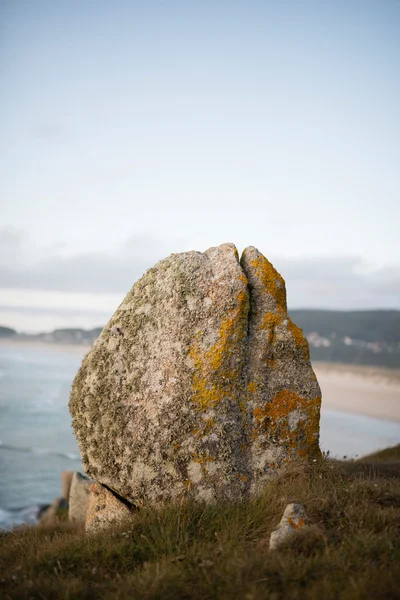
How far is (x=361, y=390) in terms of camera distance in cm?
5300

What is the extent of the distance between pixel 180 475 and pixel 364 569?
2.73m

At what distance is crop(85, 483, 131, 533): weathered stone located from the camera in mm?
6785

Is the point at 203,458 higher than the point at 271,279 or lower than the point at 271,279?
lower

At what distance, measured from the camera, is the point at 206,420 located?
6.15m

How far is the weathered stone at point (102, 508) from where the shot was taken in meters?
6.79

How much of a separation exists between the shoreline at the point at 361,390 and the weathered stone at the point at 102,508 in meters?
36.5

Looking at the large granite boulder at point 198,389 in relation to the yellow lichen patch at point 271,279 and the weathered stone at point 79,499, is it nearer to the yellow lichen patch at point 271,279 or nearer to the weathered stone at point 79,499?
the yellow lichen patch at point 271,279

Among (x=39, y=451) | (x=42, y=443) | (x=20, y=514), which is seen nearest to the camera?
(x=20, y=514)

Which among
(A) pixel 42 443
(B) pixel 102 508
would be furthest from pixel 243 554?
(A) pixel 42 443

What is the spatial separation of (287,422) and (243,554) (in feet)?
7.66

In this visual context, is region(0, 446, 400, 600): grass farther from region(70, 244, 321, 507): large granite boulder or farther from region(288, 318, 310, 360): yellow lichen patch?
region(288, 318, 310, 360): yellow lichen patch

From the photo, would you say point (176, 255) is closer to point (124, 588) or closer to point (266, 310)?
point (266, 310)

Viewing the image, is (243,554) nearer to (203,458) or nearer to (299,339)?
(203,458)

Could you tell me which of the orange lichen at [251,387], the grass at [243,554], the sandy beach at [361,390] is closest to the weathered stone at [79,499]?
the grass at [243,554]
